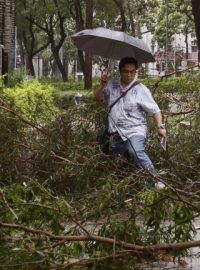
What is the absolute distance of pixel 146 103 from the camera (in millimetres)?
6340

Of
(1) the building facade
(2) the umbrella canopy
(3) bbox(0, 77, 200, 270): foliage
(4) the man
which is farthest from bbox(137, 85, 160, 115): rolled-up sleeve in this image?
(1) the building facade

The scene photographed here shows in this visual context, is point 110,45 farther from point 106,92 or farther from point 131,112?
point 131,112

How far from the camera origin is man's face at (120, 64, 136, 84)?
249 inches

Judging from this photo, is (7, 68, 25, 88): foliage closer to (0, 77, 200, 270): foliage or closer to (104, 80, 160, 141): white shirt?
(104, 80, 160, 141): white shirt

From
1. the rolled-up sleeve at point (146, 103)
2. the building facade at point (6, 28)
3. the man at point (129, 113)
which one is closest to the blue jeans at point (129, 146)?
the man at point (129, 113)

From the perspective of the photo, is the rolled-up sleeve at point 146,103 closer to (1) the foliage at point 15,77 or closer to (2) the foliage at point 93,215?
(2) the foliage at point 93,215

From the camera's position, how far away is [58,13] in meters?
40.2

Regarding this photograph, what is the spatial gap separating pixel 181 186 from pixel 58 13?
3662 cm

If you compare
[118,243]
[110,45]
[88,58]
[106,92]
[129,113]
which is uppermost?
[88,58]

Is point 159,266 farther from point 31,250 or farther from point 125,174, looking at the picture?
point 31,250

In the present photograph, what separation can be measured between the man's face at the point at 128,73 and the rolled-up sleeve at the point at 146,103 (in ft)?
0.51

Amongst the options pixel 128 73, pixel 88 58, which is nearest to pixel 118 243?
pixel 128 73

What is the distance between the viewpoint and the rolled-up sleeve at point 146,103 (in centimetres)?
629

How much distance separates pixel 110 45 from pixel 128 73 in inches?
39.4
